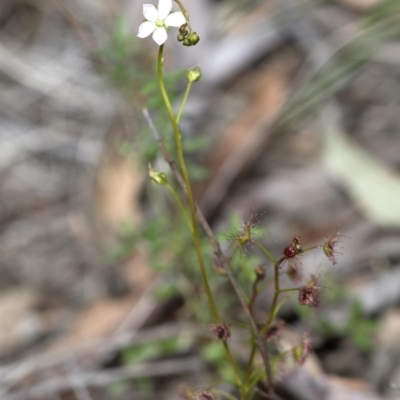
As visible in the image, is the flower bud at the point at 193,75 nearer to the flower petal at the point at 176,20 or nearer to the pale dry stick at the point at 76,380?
the flower petal at the point at 176,20

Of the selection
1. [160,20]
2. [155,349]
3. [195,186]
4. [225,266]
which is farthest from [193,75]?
[195,186]

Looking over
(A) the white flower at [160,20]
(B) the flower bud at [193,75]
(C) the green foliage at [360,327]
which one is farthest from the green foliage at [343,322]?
(A) the white flower at [160,20]

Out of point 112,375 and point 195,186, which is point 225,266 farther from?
point 195,186

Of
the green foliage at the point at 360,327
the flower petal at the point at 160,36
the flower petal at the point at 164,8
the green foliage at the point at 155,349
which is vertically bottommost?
the green foliage at the point at 360,327

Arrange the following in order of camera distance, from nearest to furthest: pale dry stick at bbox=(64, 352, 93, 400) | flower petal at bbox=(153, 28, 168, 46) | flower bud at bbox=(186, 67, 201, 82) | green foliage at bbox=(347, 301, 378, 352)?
flower petal at bbox=(153, 28, 168, 46), flower bud at bbox=(186, 67, 201, 82), green foliage at bbox=(347, 301, 378, 352), pale dry stick at bbox=(64, 352, 93, 400)

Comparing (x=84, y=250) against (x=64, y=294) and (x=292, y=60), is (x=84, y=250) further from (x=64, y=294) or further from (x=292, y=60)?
(x=292, y=60)

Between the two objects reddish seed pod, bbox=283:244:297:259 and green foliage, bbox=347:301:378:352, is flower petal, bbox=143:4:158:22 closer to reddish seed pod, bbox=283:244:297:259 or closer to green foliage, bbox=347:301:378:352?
reddish seed pod, bbox=283:244:297:259

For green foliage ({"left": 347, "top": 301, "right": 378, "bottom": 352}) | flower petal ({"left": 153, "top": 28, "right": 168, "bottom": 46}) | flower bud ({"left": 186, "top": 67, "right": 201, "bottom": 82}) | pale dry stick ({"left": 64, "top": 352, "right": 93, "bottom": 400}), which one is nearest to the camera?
flower petal ({"left": 153, "top": 28, "right": 168, "bottom": 46})

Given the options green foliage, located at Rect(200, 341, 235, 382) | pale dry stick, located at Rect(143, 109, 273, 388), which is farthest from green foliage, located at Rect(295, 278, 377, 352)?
pale dry stick, located at Rect(143, 109, 273, 388)
